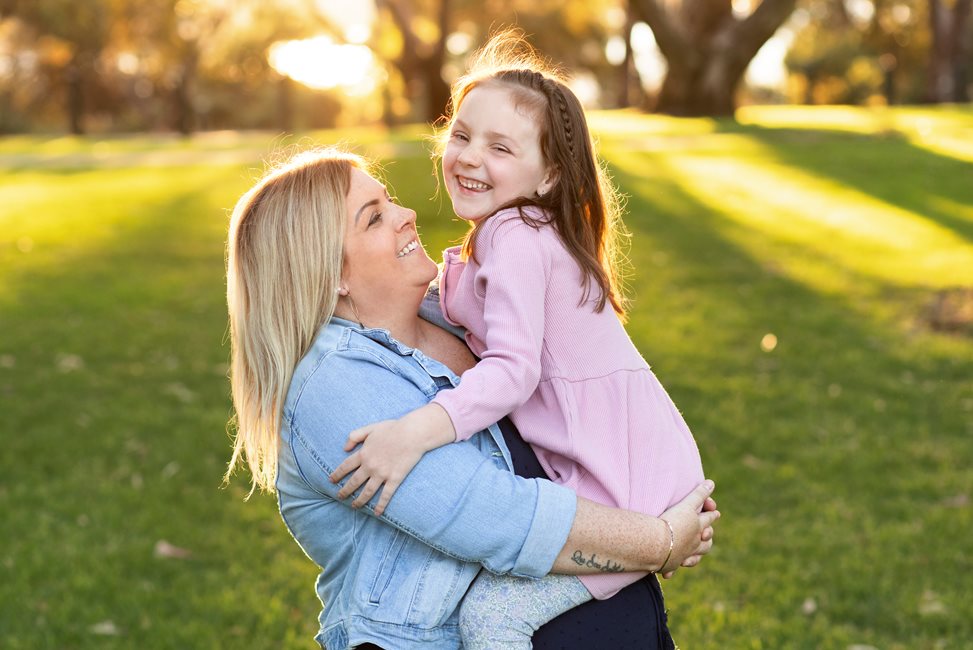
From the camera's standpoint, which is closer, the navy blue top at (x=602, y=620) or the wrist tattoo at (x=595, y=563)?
the wrist tattoo at (x=595, y=563)

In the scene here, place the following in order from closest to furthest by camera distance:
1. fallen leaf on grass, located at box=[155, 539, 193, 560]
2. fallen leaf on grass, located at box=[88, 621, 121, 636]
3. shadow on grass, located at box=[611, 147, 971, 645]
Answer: fallen leaf on grass, located at box=[88, 621, 121, 636] → shadow on grass, located at box=[611, 147, 971, 645] → fallen leaf on grass, located at box=[155, 539, 193, 560]

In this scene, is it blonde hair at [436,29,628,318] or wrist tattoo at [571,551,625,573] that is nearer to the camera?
wrist tattoo at [571,551,625,573]

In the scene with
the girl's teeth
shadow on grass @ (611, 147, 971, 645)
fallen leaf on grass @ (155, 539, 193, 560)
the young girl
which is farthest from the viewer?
fallen leaf on grass @ (155, 539, 193, 560)

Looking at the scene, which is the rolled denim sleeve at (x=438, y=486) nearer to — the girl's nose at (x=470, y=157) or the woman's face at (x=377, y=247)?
the woman's face at (x=377, y=247)

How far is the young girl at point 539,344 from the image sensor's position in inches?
89.9

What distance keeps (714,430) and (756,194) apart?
27.4 ft

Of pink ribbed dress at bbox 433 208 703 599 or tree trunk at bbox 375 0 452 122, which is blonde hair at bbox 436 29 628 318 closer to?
pink ribbed dress at bbox 433 208 703 599

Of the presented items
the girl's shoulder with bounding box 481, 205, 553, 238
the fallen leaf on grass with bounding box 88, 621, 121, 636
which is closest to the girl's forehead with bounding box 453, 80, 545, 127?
the girl's shoulder with bounding box 481, 205, 553, 238

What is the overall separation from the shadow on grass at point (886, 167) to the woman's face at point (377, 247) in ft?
34.1

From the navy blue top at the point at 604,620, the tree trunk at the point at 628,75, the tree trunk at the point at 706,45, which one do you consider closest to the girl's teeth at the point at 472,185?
the navy blue top at the point at 604,620

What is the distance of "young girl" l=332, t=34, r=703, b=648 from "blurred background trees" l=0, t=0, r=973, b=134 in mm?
20923

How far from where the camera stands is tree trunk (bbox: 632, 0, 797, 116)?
903 inches

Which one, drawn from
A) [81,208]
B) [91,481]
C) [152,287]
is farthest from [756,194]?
[91,481]

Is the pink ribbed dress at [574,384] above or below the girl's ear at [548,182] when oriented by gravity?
below
